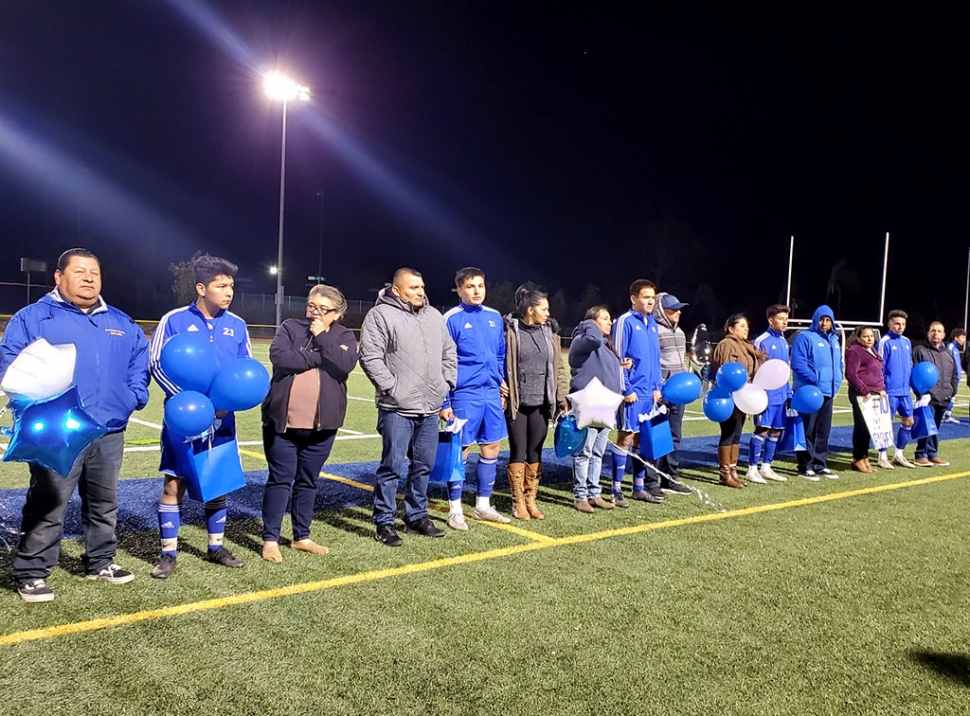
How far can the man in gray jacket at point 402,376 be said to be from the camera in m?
5.05

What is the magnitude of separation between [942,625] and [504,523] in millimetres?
2807

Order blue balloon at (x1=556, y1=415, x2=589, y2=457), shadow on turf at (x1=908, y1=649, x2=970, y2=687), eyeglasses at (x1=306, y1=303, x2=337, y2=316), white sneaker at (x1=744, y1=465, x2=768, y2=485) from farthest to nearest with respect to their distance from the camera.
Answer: white sneaker at (x1=744, y1=465, x2=768, y2=485) → blue balloon at (x1=556, y1=415, x2=589, y2=457) → eyeglasses at (x1=306, y1=303, x2=337, y2=316) → shadow on turf at (x1=908, y1=649, x2=970, y2=687)

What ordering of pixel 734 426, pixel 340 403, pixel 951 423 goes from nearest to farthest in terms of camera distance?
pixel 340 403 < pixel 734 426 < pixel 951 423

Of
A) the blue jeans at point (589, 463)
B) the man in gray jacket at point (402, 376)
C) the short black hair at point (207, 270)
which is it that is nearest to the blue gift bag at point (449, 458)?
the man in gray jacket at point (402, 376)

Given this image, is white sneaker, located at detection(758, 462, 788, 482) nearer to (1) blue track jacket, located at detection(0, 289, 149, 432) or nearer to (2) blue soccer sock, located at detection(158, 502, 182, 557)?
(2) blue soccer sock, located at detection(158, 502, 182, 557)

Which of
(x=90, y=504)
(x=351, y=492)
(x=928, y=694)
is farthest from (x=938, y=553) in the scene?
(x=90, y=504)

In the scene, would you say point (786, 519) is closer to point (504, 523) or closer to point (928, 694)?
point (504, 523)

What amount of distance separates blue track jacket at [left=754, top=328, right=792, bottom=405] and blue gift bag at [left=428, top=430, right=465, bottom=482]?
12.3ft

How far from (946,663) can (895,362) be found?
6269mm

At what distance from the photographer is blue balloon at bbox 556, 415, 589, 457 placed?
6168 millimetres

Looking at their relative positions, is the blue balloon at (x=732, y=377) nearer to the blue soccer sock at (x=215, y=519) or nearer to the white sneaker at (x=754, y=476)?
the white sneaker at (x=754, y=476)

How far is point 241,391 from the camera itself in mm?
4250

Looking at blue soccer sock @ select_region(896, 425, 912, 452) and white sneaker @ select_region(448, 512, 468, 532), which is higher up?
blue soccer sock @ select_region(896, 425, 912, 452)

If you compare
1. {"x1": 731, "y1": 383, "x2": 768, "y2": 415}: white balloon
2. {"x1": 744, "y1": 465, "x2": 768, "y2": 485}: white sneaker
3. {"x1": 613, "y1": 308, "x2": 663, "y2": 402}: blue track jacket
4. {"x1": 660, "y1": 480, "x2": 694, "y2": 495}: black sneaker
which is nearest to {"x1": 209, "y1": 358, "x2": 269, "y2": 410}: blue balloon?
{"x1": 613, "y1": 308, "x2": 663, "y2": 402}: blue track jacket
